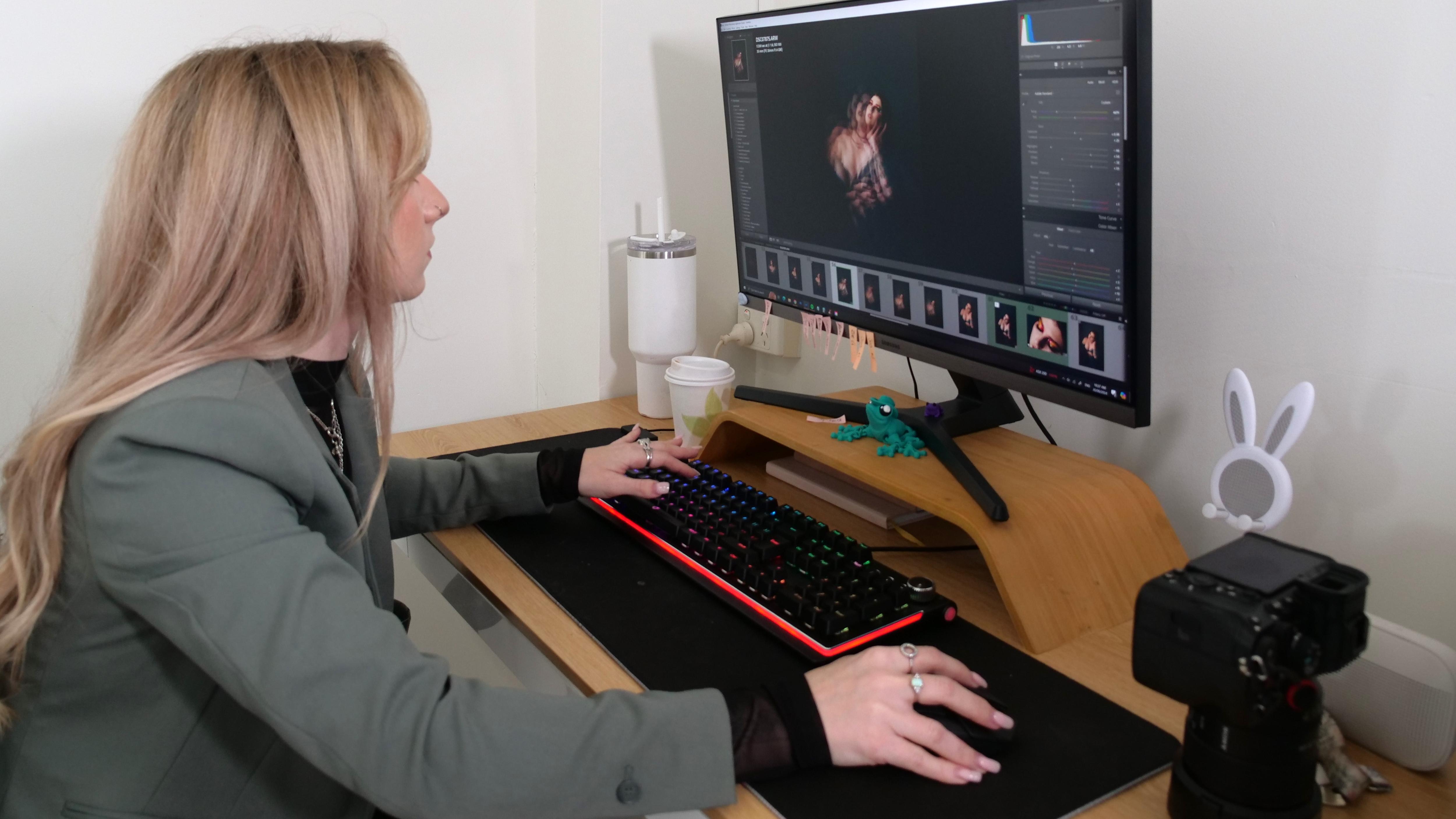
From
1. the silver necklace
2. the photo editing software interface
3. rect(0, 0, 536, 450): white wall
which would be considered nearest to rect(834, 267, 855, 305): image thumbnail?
the photo editing software interface

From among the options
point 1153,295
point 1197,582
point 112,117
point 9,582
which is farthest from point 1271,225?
point 112,117

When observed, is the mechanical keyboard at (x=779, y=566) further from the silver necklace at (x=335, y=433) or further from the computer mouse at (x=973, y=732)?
the silver necklace at (x=335, y=433)

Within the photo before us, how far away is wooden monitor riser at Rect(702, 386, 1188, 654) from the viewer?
892 millimetres

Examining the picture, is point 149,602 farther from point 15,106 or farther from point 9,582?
point 15,106

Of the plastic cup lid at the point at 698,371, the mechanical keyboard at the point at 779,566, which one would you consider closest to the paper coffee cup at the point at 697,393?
the plastic cup lid at the point at 698,371

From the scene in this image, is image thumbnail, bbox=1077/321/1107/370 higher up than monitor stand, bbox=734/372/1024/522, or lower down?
higher up

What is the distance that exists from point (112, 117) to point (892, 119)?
1.01m

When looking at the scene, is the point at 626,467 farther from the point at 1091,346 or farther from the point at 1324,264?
the point at 1324,264

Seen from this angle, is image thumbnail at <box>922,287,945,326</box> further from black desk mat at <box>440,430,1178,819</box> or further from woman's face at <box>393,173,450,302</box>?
woman's face at <box>393,173,450,302</box>

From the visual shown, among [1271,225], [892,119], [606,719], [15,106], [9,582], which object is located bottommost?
[606,719]

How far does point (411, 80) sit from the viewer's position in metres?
0.86

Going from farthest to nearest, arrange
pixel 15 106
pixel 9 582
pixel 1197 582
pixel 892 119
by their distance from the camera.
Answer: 1. pixel 15 106
2. pixel 892 119
3. pixel 9 582
4. pixel 1197 582

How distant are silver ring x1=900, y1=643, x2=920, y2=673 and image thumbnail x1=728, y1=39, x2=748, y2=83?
776 millimetres

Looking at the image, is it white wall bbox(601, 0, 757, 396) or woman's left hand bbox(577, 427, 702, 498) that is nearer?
woman's left hand bbox(577, 427, 702, 498)
